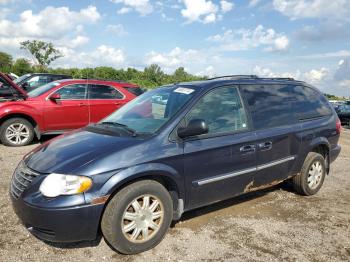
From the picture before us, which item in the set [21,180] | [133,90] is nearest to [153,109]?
[21,180]

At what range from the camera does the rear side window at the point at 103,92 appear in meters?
9.65

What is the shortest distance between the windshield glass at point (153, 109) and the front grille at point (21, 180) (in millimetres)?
1161

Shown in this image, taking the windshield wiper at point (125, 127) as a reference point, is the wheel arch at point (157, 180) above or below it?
below

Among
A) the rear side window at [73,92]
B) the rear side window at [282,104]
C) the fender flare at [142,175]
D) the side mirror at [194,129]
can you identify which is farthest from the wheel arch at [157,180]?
the rear side window at [73,92]

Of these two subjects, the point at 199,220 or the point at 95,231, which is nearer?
the point at 95,231

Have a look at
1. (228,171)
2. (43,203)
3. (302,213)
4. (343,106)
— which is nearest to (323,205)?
(302,213)

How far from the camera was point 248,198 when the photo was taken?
5434mm

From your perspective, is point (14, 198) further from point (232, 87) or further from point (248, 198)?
point (248, 198)

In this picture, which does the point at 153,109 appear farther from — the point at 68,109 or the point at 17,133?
the point at 17,133

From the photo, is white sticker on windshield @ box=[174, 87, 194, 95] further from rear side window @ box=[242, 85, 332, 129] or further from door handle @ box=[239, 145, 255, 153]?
door handle @ box=[239, 145, 255, 153]

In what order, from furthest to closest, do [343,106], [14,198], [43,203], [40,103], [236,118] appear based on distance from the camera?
[343,106], [40,103], [236,118], [14,198], [43,203]

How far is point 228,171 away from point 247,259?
1.03m

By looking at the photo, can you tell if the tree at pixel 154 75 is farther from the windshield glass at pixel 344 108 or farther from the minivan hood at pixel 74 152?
the minivan hood at pixel 74 152

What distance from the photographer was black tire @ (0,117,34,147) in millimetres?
8609
